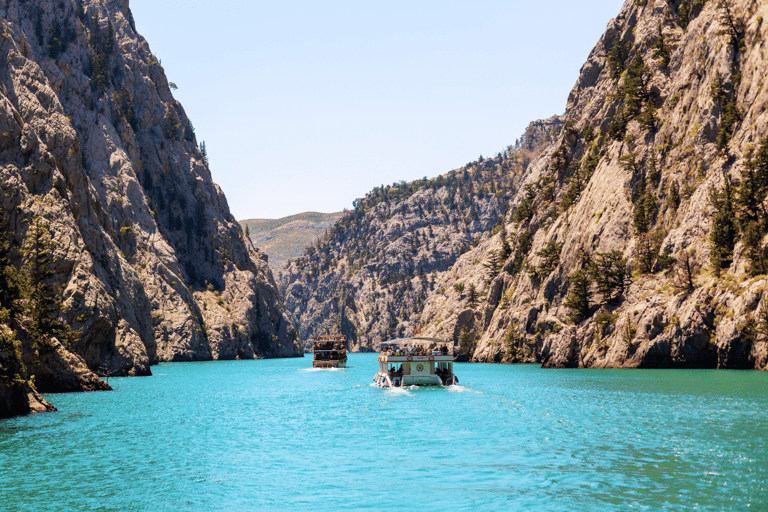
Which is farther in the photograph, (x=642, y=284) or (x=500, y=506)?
(x=642, y=284)

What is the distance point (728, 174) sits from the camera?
93.5 m

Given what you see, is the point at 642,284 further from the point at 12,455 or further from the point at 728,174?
the point at 12,455

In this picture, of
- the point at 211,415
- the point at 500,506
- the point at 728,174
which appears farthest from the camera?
the point at 728,174

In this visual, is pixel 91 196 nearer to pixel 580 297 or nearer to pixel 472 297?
pixel 580 297

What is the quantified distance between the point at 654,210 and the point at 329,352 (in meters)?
75.2

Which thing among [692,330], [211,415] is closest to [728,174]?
[692,330]

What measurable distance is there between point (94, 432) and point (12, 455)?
849 cm

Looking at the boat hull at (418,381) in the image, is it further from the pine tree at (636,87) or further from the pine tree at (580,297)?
the pine tree at (636,87)

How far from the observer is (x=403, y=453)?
120ft

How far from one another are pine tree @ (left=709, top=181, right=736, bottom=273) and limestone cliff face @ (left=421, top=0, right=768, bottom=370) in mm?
694

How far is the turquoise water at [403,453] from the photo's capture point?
26.1 m

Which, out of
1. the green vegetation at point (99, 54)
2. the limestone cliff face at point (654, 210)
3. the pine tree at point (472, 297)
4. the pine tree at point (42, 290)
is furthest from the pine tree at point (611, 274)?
the green vegetation at point (99, 54)

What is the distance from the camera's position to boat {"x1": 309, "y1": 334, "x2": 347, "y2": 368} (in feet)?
478

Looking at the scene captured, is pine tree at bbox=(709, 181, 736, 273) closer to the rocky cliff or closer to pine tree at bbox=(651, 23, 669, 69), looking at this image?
the rocky cliff
